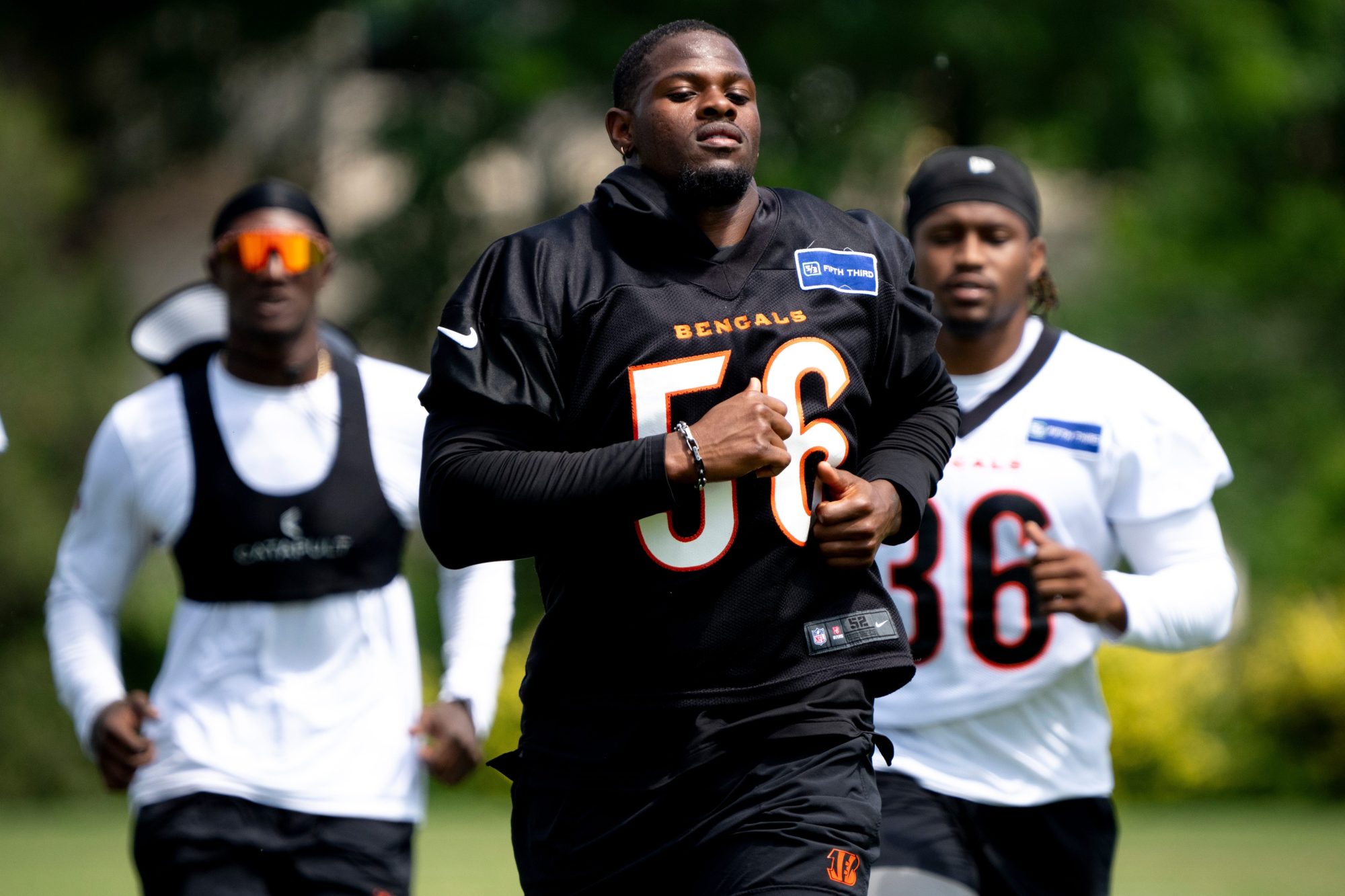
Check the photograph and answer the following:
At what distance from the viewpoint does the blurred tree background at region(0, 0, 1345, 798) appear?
632 inches

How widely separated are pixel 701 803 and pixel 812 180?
13.1 m

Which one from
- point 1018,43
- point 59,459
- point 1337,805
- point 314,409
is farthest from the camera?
point 59,459

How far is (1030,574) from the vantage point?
15.5ft

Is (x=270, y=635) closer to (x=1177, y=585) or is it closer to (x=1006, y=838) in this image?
(x=1006, y=838)

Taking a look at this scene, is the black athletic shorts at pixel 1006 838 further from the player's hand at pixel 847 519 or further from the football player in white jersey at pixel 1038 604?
the player's hand at pixel 847 519

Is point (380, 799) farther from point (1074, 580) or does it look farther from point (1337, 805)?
point (1337, 805)

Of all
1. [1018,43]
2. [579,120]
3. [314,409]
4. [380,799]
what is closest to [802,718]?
[380,799]

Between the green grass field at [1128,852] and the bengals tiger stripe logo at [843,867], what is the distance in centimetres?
742

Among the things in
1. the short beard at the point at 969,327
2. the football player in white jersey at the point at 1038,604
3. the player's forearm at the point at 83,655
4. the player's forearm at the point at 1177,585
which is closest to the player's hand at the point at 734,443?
the football player in white jersey at the point at 1038,604

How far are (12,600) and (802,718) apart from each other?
14807mm

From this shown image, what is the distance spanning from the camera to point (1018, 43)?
52.9ft

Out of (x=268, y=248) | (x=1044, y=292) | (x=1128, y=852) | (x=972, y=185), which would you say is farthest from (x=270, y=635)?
(x=1128, y=852)

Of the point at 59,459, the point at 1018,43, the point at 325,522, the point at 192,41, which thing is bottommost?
the point at 325,522

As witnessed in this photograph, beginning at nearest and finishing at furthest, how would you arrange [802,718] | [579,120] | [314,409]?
[802,718] → [314,409] → [579,120]
